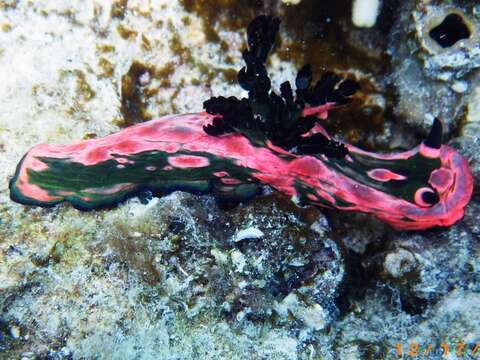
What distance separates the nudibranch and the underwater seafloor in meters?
0.14

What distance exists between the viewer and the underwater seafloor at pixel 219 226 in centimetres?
265

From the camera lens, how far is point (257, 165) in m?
2.99

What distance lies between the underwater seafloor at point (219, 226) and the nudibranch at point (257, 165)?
0.46 feet

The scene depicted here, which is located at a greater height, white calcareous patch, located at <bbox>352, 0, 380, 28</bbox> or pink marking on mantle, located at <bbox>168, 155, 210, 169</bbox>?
white calcareous patch, located at <bbox>352, 0, 380, 28</bbox>

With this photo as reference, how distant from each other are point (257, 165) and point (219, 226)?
22.0 inches

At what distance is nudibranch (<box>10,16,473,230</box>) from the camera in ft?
9.01

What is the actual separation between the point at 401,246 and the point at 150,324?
1.97m
